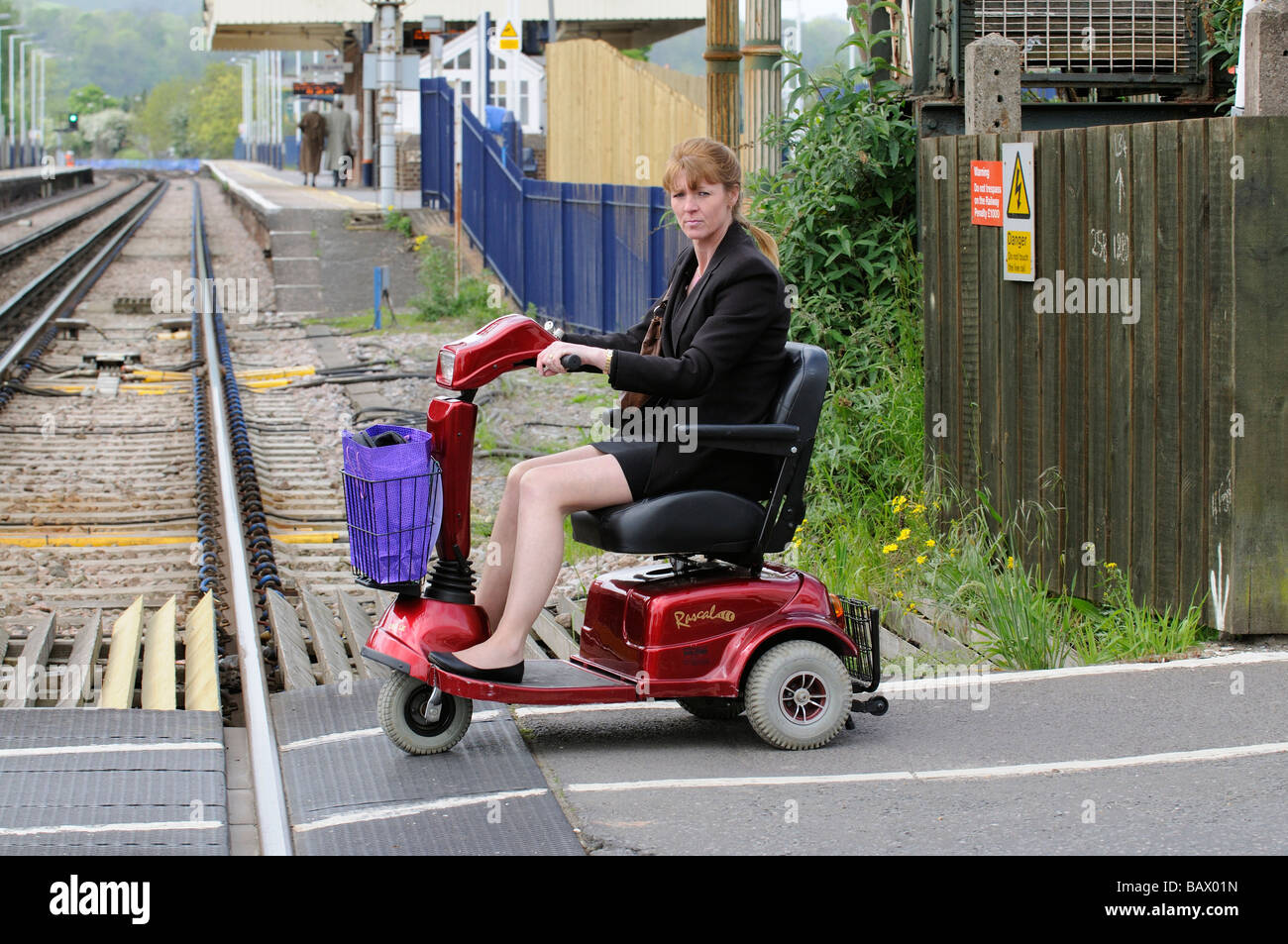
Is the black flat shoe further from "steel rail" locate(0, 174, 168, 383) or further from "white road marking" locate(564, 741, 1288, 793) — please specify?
"steel rail" locate(0, 174, 168, 383)

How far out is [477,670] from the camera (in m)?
4.61

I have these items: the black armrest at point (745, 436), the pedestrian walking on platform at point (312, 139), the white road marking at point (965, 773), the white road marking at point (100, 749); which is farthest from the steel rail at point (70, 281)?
the white road marking at point (965, 773)

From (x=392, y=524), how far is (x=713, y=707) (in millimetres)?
1256

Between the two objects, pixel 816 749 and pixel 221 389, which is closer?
pixel 816 749

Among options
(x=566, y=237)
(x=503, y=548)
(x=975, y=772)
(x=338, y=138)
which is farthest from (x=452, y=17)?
(x=975, y=772)

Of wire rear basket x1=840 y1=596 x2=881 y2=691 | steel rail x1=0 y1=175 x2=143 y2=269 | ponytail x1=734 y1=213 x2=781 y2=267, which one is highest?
steel rail x1=0 y1=175 x2=143 y2=269

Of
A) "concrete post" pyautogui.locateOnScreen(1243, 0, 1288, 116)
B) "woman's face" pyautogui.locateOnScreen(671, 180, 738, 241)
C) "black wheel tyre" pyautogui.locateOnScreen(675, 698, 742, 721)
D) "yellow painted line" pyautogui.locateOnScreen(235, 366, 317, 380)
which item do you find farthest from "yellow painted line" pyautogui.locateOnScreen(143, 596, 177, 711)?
"yellow painted line" pyautogui.locateOnScreen(235, 366, 317, 380)

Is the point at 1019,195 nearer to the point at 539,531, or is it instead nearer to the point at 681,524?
the point at 681,524

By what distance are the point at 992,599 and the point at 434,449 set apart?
2323 mm

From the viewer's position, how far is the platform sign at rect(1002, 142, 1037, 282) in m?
6.45
